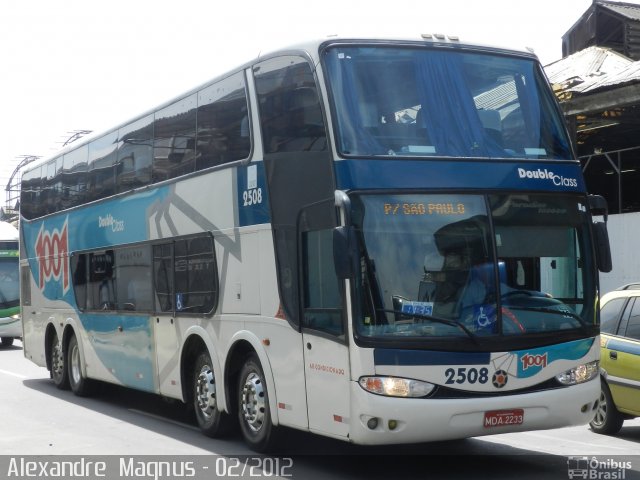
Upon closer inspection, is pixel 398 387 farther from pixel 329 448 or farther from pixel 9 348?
pixel 9 348

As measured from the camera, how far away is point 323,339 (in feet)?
30.5

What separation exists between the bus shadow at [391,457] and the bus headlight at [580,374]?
0.81 meters

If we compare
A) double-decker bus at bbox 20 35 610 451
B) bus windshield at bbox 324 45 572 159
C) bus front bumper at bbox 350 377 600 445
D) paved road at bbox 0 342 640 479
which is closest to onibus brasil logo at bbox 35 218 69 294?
paved road at bbox 0 342 640 479

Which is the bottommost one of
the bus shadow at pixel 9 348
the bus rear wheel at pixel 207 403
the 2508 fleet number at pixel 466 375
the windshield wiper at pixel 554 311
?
the bus shadow at pixel 9 348

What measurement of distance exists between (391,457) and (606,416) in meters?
2.90

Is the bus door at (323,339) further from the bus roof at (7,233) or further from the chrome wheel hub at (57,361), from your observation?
the bus roof at (7,233)

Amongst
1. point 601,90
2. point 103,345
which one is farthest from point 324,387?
point 601,90

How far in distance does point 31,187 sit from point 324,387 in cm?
1230

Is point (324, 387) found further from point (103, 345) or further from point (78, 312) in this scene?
point (78, 312)

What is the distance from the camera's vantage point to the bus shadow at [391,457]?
9.56 m

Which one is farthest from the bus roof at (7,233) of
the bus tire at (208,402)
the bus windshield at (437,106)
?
the bus windshield at (437,106)

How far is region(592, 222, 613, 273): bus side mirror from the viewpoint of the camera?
9570mm

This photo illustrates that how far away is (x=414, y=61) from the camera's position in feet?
31.6

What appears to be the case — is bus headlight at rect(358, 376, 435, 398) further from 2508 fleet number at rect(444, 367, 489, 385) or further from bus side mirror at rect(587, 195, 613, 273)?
bus side mirror at rect(587, 195, 613, 273)
